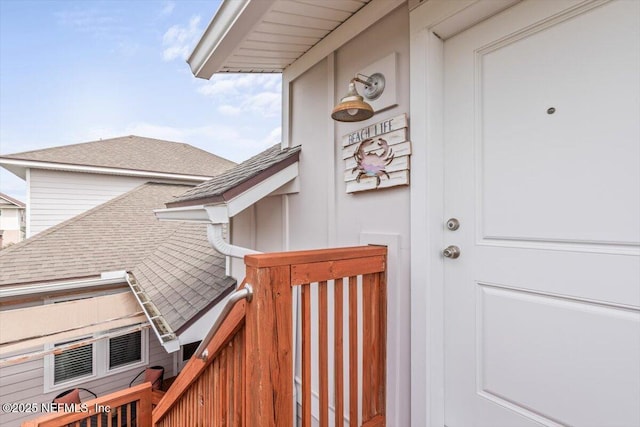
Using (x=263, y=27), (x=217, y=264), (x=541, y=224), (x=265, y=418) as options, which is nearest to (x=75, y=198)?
(x=217, y=264)

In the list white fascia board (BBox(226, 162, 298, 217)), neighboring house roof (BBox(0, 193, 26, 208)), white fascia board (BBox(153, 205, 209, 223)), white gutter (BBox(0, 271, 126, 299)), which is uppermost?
neighboring house roof (BBox(0, 193, 26, 208))

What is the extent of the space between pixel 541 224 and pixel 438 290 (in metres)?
0.55

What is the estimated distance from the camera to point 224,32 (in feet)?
6.48

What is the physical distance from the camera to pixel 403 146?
1.58 m

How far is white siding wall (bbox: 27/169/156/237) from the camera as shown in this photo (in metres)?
Result: 7.13

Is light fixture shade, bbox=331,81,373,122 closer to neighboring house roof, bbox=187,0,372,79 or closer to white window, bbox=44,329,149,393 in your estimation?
neighboring house roof, bbox=187,0,372,79

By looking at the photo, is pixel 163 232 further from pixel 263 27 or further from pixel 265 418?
pixel 265 418

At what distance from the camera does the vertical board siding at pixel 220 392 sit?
1.29 metres

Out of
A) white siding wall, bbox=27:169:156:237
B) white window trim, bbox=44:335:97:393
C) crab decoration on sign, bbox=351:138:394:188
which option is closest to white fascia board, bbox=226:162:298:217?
crab decoration on sign, bbox=351:138:394:188

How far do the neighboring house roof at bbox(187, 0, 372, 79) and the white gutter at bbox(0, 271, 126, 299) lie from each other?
476 centimetres

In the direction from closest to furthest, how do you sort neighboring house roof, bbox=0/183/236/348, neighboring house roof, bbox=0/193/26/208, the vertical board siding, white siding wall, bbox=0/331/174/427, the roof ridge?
the vertical board siding
neighboring house roof, bbox=0/183/236/348
white siding wall, bbox=0/331/174/427
the roof ridge
neighboring house roof, bbox=0/193/26/208

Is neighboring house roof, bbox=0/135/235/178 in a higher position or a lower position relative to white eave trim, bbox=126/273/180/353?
higher

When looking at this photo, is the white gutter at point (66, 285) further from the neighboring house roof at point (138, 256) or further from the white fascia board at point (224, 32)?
the white fascia board at point (224, 32)

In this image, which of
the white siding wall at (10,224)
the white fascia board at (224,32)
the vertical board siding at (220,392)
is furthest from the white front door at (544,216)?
the white siding wall at (10,224)
